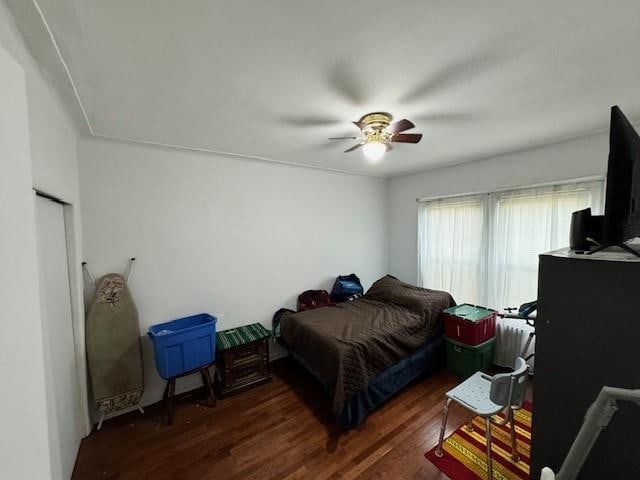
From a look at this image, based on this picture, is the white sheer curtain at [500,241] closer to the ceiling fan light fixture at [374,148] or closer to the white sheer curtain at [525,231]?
the white sheer curtain at [525,231]

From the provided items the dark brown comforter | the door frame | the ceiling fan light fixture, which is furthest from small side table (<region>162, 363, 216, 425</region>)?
the ceiling fan light fixture

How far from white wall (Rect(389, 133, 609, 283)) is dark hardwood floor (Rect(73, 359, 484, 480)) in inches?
83.6

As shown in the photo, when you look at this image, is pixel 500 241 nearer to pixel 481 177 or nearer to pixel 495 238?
pixel 495 238

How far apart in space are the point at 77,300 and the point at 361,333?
2290mm

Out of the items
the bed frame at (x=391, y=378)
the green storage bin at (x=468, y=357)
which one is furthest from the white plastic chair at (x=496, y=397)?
the green storage bin at (x=468, y=357)

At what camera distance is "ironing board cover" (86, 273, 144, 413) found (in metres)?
2.01

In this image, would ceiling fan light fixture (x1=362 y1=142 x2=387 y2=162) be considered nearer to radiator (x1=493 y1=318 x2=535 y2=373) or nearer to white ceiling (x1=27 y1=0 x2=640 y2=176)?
white ceiling (x1=27 y1=0 x2=640 y2=176)

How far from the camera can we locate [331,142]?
7.90 feet

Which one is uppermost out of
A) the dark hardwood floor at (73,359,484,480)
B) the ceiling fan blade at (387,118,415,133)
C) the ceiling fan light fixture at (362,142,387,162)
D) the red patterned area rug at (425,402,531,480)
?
the ceiling fan blade at (387,118,415,133)

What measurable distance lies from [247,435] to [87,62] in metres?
2.60

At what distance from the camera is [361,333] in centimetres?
236

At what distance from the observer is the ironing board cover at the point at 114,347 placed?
201cm

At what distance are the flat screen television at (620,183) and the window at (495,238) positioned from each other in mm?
1823

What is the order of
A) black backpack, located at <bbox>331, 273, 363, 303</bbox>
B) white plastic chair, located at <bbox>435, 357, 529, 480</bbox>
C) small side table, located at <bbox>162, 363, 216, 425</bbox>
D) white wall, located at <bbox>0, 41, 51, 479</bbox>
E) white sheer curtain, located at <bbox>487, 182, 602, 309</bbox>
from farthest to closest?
black backpack, located at <bbox>331, 273, 363, 303</bbox>, white sheer curtain, located at <bbox>487, 182, 602, 309</bbox>, small side table, located at <bbox>162, 363, 216, 425</bbox>, white plastic chair, located at <bbox>435, 357, 529, 480</bbox>, white wall, located at <bbox>0, 41, 51, 479</bbox>
